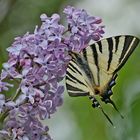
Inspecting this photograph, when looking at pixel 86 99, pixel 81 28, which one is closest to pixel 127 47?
pixel 81 28

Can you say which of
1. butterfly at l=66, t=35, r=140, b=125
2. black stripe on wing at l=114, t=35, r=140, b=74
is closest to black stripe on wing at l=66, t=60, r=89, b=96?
butterfly at l=66, t=35, r=140, b=125

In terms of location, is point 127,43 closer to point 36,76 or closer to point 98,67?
point 98,67

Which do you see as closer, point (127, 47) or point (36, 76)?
point (36, 76)

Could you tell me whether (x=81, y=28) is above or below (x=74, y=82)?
above

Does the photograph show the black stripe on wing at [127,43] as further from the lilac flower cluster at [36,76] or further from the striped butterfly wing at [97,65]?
the lilac flower cluster at [36,76]

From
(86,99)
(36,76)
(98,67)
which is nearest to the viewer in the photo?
(36,76)

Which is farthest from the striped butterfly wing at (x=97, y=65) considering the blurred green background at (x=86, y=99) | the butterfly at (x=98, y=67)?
the blurred green background at (x=86, y=99)
